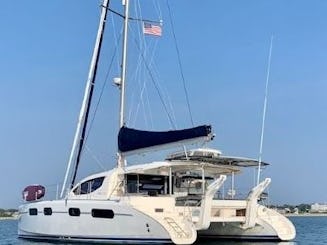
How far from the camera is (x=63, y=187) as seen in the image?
2689cm

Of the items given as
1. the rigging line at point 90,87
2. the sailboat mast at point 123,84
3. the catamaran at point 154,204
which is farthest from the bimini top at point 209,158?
the rigging line at point 90,87

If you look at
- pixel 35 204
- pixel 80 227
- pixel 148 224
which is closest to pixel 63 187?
pixel 35 204

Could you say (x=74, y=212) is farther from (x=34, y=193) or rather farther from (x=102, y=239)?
(x=34, y=193)

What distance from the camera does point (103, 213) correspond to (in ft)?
73.8

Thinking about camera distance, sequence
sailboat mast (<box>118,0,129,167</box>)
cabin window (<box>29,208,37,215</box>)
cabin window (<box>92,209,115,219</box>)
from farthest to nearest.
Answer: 1. cabin window (<box>29,208,37,215</box>)
2. sailboat mast (<box>118,0,129,167</box>)
3. cabin window (<box>92,209,115,219</box>)

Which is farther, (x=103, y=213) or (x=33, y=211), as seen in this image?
(x=33, y=211)

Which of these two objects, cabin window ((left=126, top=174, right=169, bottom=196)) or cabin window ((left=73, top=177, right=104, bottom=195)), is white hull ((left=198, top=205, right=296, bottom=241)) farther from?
cabin window ((left=73, top=177, right=104, bottom=195))

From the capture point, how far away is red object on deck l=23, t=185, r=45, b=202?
95.2 ft

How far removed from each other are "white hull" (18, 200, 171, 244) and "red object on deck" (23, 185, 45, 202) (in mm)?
1389

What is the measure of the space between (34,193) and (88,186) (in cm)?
533

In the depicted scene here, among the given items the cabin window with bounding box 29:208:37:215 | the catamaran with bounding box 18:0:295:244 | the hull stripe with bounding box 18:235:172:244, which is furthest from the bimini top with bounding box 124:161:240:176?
the cabin window with bounding box 29:208:37:215

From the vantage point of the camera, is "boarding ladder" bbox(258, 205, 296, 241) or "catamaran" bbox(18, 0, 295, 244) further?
"boarding ladder" bbox(258, 205, 296, 241)

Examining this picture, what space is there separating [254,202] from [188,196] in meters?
2.61

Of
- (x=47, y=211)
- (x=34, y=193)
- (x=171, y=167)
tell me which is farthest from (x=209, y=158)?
(x=34, y=193)
